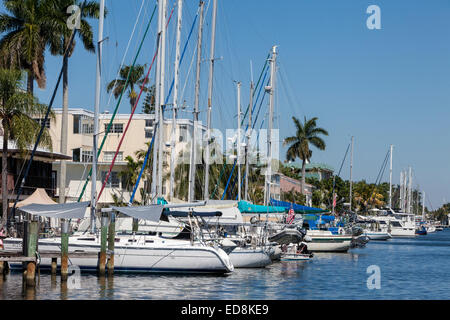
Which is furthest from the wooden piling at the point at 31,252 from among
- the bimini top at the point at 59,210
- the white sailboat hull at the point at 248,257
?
the white sailboat hull at the point at 248,257

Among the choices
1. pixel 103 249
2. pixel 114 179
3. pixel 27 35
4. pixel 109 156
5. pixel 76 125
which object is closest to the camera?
pixel 103 249

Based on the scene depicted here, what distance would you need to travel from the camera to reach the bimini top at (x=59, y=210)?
33.6 metres

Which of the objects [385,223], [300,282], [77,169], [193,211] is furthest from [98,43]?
[385,223]

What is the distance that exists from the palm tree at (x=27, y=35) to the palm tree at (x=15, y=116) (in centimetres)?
1080

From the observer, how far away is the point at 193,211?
120 feet

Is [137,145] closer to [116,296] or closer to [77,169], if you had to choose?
[77,169]

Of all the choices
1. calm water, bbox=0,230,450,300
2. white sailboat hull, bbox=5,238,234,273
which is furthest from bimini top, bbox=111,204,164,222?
calm water, bbox=0,230,450,300

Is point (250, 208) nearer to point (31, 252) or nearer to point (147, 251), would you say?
point (147, 251)

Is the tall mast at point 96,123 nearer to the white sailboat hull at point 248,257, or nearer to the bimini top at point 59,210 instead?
the bimini top at point 59,210

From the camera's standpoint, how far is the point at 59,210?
33.9 m

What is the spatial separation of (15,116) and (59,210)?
15290mm

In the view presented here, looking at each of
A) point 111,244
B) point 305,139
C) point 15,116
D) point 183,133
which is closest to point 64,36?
point 15,116

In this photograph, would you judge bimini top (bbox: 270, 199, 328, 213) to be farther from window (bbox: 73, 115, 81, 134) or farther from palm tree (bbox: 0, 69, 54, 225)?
window (bbox: 73, 115, 81, 134)

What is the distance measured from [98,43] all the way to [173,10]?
1189cm
